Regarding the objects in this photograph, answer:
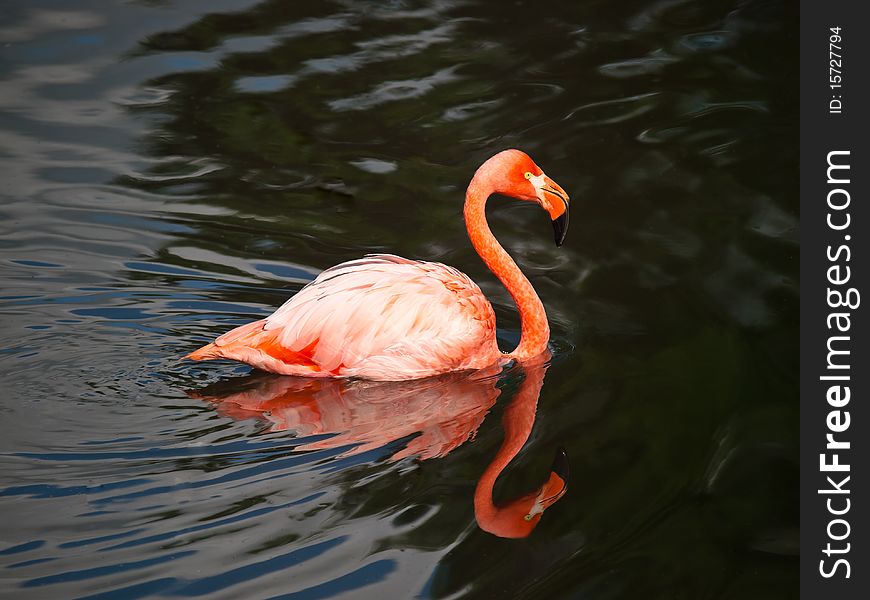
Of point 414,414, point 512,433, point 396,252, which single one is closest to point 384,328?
point 414,414

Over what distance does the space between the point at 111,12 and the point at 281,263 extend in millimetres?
4914

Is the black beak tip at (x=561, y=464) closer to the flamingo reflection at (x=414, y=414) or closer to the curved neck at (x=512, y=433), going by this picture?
the flamingo reflection at (x=414, y=414)

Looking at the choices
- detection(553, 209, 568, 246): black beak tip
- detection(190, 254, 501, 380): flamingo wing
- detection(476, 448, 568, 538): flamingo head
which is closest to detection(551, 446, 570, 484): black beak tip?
detection(476, 448, 568, 538): flamingo head

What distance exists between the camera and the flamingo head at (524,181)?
6.23 metres

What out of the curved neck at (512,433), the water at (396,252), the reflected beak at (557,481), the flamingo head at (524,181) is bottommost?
the reflected beak at (557,481)

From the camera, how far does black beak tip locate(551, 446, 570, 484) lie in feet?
16.5

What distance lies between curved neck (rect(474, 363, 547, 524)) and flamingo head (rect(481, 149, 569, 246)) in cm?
91

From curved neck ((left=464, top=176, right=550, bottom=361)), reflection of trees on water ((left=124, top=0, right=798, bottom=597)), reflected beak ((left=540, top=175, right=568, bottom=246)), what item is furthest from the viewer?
reflected beak ((left=540, top=175, right=568, bottom=246))

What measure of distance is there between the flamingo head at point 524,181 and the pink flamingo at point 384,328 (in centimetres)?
1

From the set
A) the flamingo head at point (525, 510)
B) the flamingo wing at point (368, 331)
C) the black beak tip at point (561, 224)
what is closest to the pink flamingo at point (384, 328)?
the flamingo wing at point (368, 331)

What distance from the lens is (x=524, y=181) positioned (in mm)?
6273

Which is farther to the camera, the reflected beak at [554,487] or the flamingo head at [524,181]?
the flamingo head at [524,181]

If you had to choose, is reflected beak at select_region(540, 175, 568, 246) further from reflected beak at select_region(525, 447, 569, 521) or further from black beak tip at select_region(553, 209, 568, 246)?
reflected beak at select_region(525, 447, 569, 521)

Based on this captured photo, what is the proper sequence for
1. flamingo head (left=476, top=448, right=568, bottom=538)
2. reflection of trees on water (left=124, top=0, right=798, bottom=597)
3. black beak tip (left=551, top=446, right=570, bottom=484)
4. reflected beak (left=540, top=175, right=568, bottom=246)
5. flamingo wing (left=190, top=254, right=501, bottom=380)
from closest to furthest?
flamingo head (left=476, top=448, right=568, bottom=538) → reflection of trees on water (left=124, top=0, right=798, bottom=597) → black beak tip (left=551, top=446, right=570, bottom=484) → flamingo wing (left=190, top=254, right=501, bottom=380) → reflected beak (left=540, top=175, right=568, bottom=246)
